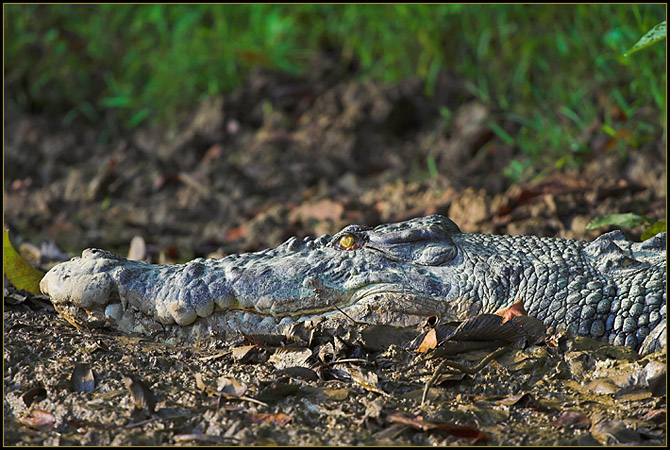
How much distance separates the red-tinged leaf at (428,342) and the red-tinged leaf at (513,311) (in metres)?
0.29

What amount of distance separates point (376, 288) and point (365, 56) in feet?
17.1

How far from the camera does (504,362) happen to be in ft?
8.89

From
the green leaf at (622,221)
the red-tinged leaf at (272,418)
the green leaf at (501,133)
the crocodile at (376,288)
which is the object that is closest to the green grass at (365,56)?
the green leaf at (501,133)

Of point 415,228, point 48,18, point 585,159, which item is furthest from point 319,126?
point 415,228

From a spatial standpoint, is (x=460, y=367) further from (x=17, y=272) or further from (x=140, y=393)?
(x=17, y=272)

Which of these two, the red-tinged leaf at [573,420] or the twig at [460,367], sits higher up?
the twig at [460,367]

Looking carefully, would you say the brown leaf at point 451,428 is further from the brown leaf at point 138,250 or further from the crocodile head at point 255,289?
the brown leaf at point 138,250

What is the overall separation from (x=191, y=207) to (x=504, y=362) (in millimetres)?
4108

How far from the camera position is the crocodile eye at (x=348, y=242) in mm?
3056

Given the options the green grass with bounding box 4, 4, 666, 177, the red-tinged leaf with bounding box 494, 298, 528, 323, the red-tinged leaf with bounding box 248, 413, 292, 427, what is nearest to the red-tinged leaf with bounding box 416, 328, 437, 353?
the red-tinged leaf with bounding box 494, 298, 528, 323

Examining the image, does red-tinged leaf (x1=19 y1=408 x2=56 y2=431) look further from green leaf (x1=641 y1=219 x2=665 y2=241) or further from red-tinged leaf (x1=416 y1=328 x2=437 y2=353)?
green leaf (x1=641 y1=219 x2=665 y2=241)

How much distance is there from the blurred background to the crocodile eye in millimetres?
1918

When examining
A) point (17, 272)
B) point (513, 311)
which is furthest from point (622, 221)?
point (17, 272)

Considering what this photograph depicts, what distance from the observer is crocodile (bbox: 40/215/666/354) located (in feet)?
9.34
